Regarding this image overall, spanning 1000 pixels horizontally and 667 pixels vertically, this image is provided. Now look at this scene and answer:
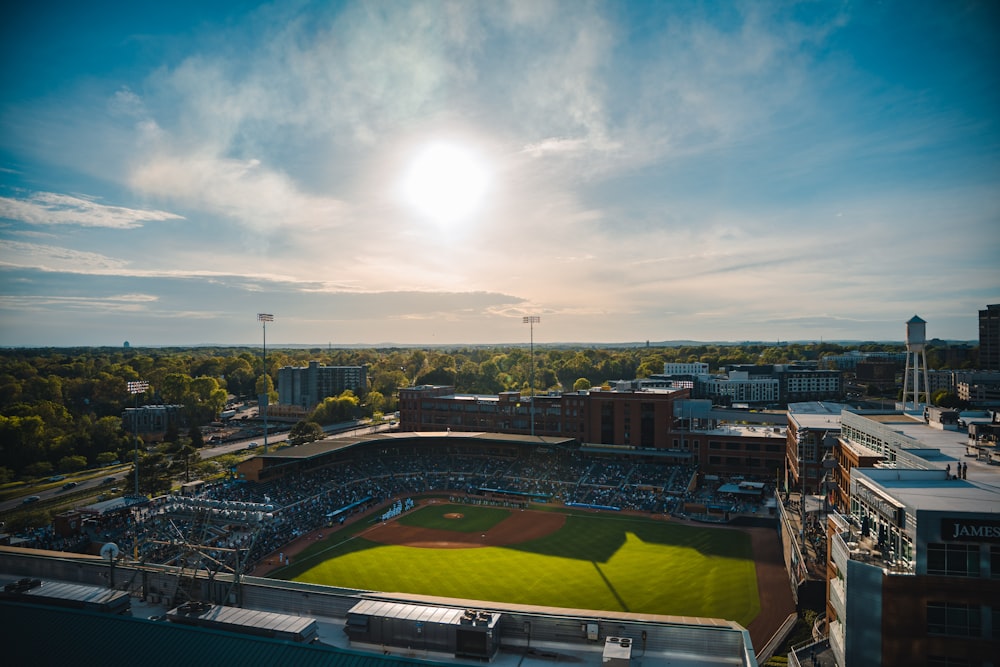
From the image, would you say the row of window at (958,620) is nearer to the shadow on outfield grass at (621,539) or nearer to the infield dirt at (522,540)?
the infield dirt at (522,540)

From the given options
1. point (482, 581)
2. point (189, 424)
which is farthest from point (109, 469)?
point (482, 581)

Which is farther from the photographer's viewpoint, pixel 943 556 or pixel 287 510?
pixel 287 510

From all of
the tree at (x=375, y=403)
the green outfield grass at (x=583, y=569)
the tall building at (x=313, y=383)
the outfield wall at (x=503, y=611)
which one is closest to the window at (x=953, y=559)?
the outfield wall at (x=503, y=611)

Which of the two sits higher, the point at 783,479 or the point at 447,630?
the point at 447,630

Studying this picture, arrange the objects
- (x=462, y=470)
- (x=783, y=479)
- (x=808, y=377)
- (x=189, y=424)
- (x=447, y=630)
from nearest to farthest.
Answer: (x=447, y=630)
(x=783, y=479)
(x=462, y=470)
(x=189, y=424)
(x=808, y=377)

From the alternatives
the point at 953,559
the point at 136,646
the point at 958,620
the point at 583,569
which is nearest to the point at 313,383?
the point at 583,569

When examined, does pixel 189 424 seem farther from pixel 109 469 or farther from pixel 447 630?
pixel 447 630
